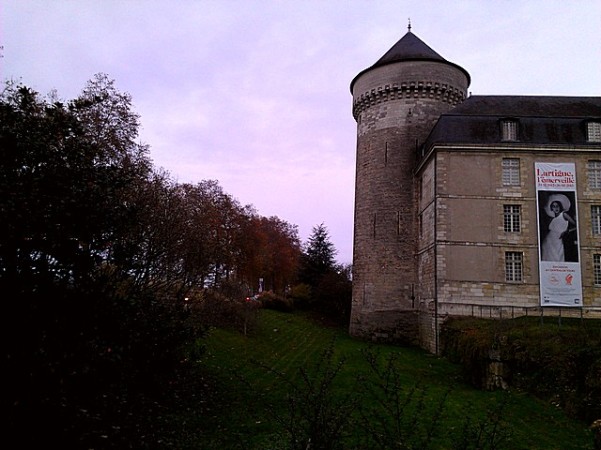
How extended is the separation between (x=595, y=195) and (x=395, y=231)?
30.0ft

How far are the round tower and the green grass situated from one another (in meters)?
6.95

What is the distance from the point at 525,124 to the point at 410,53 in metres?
7.81

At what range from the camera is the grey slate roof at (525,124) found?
22.2 metres

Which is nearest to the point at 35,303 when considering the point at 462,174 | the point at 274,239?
the point at 462,174

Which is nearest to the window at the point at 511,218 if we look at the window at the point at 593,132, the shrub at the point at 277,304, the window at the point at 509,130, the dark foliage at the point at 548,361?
the window at the point at 509,130

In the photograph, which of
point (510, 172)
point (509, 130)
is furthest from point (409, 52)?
point (510, 172)

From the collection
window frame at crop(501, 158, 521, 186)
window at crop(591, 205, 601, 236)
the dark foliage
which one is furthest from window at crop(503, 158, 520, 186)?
the dark foliage

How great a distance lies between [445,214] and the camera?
2216 centimetres

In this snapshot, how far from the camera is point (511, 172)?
22328 mm

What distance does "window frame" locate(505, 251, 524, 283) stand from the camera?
21.5m

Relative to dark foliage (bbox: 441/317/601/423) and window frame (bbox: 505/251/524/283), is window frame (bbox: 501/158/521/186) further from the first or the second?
dark foliage (bbox: 441/317/601/423)

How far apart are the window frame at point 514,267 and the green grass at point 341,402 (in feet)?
16.7

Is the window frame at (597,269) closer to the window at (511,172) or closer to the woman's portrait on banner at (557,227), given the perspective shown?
the woman's portrait on banner at (557,227)

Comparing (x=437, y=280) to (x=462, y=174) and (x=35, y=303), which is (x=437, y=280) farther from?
(x=35, y=303)
